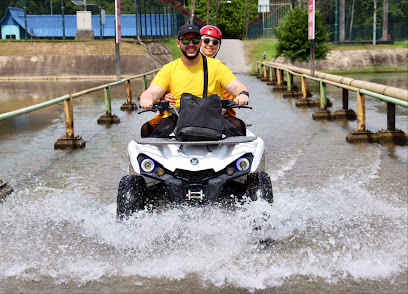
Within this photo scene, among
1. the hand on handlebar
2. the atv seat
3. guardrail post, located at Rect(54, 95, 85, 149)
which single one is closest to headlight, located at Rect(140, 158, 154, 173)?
the atv seat

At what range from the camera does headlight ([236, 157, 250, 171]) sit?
5.16m

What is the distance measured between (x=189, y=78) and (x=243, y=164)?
1029mm

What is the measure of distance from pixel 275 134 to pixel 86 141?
319cm

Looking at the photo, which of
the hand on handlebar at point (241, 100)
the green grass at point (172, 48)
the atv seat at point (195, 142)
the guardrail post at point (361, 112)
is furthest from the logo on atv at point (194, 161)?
the green grass at point (172, 48)

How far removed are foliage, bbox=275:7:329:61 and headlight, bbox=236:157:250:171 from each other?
120 feet

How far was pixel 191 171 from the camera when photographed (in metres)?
5.12

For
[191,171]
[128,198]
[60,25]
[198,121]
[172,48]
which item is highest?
[60,25]

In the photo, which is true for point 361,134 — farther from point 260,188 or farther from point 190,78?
point 260,188

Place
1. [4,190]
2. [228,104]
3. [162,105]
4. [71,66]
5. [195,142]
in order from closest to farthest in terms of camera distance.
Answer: [195,142]
[162,105]
[228,104]
[4,190]
[71,66]

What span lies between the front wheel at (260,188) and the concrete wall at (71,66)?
3072 centimetres

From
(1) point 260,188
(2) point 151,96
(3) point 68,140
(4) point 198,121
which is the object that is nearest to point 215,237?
(1) point 260,188

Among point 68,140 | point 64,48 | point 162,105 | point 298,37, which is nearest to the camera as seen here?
point 162,105

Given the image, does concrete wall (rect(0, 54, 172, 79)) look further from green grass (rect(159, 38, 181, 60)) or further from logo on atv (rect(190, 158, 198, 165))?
logo on atv (rect(190, 158, 198, 165))

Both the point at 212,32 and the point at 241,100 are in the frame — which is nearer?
the point at 241,100
